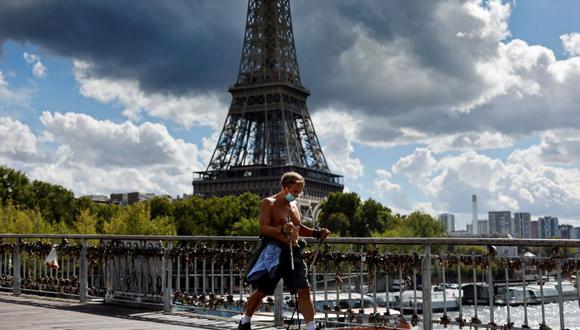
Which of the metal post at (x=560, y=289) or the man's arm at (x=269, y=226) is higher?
the man's arm at (x=269, y=226)

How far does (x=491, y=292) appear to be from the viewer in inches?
361

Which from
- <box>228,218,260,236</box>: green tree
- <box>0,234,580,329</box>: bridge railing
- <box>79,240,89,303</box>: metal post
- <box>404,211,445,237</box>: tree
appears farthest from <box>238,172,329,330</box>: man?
<box>404,211,445,237</box>: tree

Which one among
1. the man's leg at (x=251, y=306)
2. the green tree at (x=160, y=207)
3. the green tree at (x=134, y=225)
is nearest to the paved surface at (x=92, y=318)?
the man's leg at (x=251, y=306)

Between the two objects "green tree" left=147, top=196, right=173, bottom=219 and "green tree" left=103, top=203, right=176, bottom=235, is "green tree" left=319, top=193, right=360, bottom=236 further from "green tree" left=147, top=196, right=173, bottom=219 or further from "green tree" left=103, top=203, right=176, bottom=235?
"green tree" left=103, top=203, right=176, bottom=235

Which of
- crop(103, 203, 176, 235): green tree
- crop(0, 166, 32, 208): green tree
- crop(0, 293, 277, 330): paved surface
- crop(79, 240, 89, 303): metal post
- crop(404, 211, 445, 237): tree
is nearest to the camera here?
crop(0, 293, 277, 330): paved surface

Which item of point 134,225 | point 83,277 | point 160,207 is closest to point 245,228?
point 134,225

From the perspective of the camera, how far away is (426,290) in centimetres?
959

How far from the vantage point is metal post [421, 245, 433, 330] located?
31.2 feet

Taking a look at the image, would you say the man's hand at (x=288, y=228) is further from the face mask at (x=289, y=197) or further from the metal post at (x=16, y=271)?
the metal post at (x=16, y=271)

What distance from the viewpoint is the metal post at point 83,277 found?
47.7 feet

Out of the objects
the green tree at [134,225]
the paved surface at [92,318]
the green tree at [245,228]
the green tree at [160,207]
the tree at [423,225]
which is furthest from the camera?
the tree at [423,225]

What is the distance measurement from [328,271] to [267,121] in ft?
291

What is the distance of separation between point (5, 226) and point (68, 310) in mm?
34833

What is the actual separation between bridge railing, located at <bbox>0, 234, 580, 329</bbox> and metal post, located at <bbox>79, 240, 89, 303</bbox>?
2 centimetres
